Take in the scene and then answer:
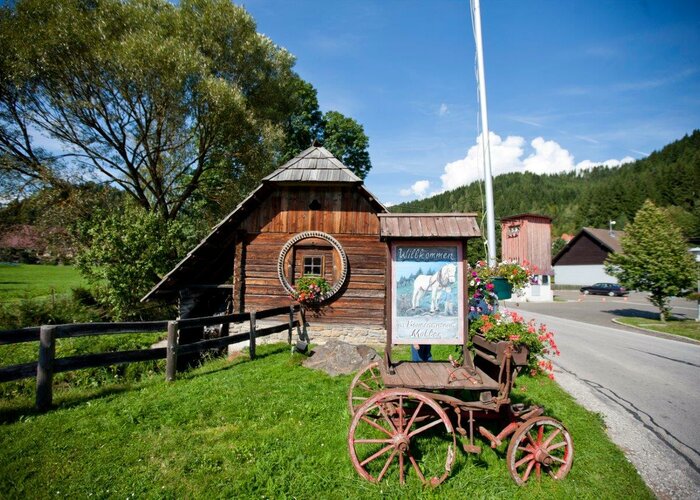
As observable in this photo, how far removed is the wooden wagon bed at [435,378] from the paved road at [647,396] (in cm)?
236

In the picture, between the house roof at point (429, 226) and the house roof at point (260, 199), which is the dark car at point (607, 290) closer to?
the house roof at point (260, 199)

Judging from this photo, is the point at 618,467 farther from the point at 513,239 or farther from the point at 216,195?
the point at 513,239

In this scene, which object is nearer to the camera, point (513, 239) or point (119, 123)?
point (119, 123)

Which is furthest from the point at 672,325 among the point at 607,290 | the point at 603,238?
the point at 603,238

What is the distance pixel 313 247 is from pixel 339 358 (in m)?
4.48

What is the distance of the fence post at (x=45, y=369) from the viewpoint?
539 cm

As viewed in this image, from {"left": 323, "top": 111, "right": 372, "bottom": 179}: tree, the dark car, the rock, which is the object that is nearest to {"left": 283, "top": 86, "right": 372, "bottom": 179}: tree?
{"left": 323, "top": 111, "right": 372, "bottom": 179}: tree

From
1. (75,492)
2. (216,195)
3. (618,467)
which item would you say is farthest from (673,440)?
(216,195)

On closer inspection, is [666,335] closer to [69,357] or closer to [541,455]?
[541,455]

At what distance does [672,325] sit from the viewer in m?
17.6

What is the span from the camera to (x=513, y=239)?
39438 millimetres

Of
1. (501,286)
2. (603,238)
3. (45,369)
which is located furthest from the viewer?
(603,238)

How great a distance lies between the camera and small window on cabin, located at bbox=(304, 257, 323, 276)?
1191 centimetres

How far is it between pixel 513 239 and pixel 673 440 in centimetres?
3660
